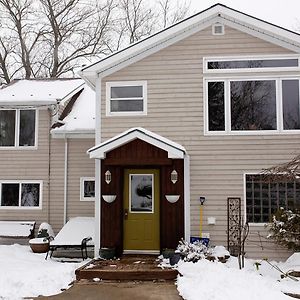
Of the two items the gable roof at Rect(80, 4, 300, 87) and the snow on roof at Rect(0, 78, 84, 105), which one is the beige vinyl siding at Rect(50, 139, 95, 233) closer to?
the snow on roof at Rect(0, 78, 84, 105)

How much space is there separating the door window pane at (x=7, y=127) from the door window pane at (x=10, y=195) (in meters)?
1.37

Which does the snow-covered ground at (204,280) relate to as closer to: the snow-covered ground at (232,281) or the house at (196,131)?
the snow-covered ground at (232,281)

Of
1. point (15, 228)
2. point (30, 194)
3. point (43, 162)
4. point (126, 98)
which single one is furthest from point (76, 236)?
point (126, 98)

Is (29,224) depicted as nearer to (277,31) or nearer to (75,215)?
(75,215)

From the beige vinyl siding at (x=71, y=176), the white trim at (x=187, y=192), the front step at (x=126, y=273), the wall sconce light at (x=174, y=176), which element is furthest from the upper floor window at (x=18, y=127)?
the front step at (x=126, y=273)

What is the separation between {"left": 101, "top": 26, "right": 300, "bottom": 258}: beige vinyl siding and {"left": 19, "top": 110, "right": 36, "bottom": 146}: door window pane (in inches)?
143

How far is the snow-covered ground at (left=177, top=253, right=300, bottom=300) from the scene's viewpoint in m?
7.44

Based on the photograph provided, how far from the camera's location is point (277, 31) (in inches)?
425

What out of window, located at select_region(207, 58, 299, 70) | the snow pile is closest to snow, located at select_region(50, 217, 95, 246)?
the snow pile

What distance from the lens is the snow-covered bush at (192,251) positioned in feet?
31.8

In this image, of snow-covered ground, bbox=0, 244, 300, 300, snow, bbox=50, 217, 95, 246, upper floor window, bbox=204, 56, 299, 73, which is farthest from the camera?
snow, bbox=50, 217, 95, 246

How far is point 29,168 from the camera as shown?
13867mm

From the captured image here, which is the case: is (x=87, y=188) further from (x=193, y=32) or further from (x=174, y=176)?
(x=193, y=32)

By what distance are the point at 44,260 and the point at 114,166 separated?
3.05 metres
